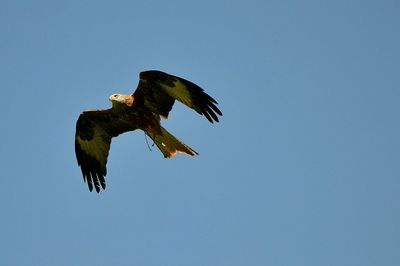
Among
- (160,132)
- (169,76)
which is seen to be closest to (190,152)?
(160,132)

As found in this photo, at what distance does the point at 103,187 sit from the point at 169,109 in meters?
2.40

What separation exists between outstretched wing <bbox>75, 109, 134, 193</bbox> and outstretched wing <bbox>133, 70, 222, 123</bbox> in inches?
46.9

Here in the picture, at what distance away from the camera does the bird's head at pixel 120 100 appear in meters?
12.3

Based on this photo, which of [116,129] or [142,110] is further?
[116,129]

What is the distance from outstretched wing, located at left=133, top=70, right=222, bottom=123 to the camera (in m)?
12.1

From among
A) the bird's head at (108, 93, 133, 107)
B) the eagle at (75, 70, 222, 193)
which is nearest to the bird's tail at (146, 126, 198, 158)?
the eagle at (75, 70, 222, 193)

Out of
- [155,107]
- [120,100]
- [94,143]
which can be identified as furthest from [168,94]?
[94,143]

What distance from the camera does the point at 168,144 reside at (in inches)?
495

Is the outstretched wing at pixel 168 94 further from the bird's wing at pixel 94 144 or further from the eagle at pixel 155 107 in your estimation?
the bird's wing at pixel 94 144

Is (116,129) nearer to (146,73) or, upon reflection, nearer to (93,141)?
(93,141)

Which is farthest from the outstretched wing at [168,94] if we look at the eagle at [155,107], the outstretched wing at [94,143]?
the outstretched wing at [94,143]

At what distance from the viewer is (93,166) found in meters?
13.8

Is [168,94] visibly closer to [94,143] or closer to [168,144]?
[168,144]

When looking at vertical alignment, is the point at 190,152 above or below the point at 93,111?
below
